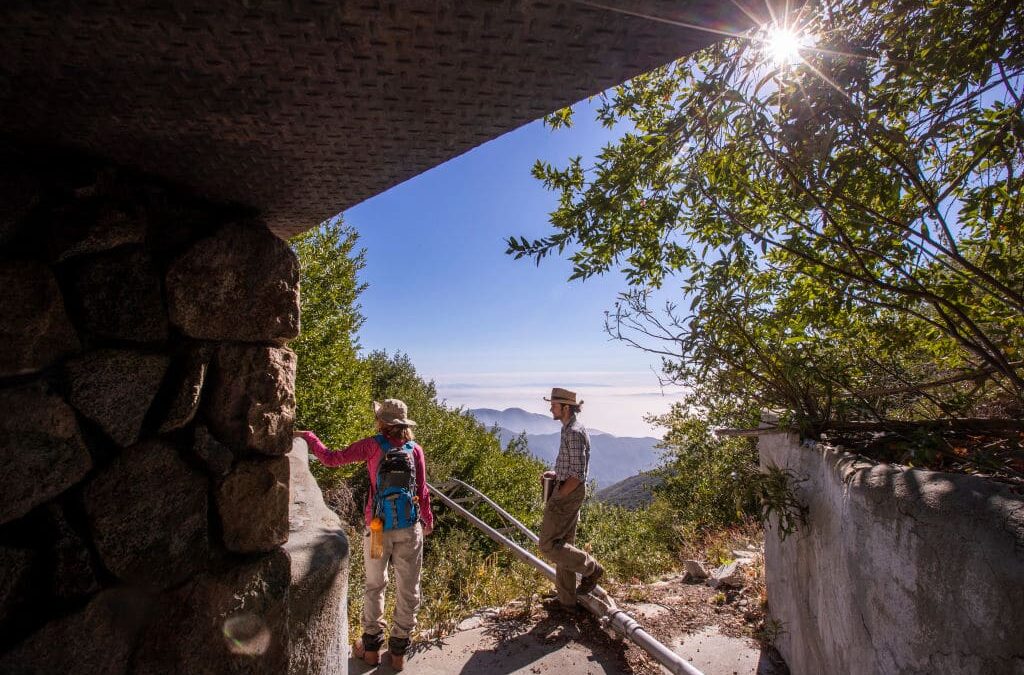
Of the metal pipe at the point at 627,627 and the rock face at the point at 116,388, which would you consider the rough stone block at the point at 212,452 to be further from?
the metal pipe at the point at 627,627

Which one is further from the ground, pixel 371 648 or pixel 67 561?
pixel 67 561

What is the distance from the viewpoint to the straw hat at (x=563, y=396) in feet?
16.0

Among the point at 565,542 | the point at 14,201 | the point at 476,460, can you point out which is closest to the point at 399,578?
the point at 565,542

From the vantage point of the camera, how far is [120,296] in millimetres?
1354

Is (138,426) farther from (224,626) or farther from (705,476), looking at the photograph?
(705,476)

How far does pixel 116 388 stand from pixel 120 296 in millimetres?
266

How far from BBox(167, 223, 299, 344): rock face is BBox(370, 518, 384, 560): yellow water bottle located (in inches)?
97.0

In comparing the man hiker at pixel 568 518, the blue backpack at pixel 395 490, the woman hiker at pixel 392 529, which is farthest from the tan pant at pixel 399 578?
the man hiker at pixel 568 518

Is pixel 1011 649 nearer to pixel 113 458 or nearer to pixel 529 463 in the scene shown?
pixel 113 458

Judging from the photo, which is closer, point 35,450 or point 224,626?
point 35,450

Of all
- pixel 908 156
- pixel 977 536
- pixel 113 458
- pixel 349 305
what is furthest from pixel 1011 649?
pixel 349 305

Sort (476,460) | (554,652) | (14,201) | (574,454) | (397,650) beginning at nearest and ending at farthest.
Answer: (14,201), (397,650), (554,652), (574,454), (476,460)

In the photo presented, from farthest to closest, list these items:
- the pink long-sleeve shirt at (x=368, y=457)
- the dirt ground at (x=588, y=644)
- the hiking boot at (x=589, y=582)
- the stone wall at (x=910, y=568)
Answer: the hiking boot at (x=589, y=582)
the dirt ground at (x=588, y=644)
the pink long-sleeve shirt at (x=368, y=457)
the stone wall at (x=910, y=568)

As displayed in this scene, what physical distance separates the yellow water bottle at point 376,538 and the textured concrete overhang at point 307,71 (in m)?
2.96
